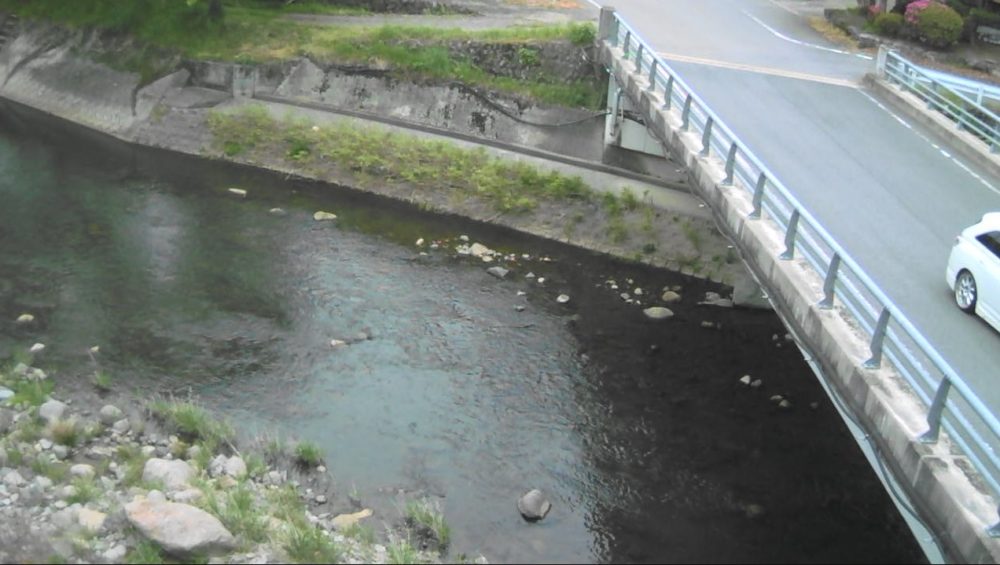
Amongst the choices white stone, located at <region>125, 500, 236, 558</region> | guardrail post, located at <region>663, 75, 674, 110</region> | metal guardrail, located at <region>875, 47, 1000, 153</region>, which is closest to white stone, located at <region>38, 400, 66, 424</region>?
white stone, located at <region>125, 500, 236, 558</region>

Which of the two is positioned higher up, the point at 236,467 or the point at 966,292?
the point at 966,292

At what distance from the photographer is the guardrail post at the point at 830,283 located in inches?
489

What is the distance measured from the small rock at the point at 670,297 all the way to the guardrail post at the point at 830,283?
30.5ft

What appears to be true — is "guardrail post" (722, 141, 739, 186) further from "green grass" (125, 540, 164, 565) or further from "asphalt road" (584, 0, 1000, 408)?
"green grass" (125, 540, 164, 565)

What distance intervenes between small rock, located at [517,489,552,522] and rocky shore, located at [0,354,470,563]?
1.29 metres

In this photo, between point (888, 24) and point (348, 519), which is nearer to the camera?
point (348, 519)

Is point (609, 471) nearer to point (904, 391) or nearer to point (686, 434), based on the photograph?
point (686, 434)

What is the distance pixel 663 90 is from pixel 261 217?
38.6 feet

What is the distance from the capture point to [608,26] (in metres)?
27.0

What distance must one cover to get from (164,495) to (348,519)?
2775 mm

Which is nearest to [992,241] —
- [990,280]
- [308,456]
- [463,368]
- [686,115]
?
[990,280]

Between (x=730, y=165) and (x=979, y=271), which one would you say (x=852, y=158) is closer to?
(x=730, y=165)

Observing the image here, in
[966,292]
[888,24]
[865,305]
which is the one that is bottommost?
[966,292]

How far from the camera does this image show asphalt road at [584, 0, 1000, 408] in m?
13.9
